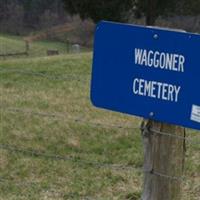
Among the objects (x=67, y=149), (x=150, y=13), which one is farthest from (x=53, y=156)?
(x=150, y=13)

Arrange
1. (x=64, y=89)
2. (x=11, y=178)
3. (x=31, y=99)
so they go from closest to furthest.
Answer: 1. (x=11, y=178)
2. (x=31, y=99)
3. (x=64, y=89)

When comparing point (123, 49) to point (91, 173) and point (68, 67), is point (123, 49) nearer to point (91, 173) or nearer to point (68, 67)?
point (91, 173)

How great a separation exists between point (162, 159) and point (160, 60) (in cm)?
50

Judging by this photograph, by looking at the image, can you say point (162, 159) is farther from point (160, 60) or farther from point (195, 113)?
point (160, 60)

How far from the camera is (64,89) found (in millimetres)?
10305

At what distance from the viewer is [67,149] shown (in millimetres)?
7148

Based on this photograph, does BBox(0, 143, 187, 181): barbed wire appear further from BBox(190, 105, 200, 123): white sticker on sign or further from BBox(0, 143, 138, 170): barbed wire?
BBox(190, 105, 200, 123): white sticker on sign

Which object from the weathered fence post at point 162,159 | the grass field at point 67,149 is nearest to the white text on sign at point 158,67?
the weathered fence post at point 162,159

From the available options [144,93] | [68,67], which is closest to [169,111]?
[144,93]

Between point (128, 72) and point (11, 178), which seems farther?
point (11, 178)

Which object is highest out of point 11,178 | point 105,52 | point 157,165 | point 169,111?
point 105,52

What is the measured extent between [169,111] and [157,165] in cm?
33

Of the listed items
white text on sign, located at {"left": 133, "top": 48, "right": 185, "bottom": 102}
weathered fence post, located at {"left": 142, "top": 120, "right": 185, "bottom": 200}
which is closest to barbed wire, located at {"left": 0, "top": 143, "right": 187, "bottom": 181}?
weathered fence post, located at {"left": 142, "top": 120, "right": 185, "bottom": 200}

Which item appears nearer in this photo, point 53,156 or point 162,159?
point 162,159
